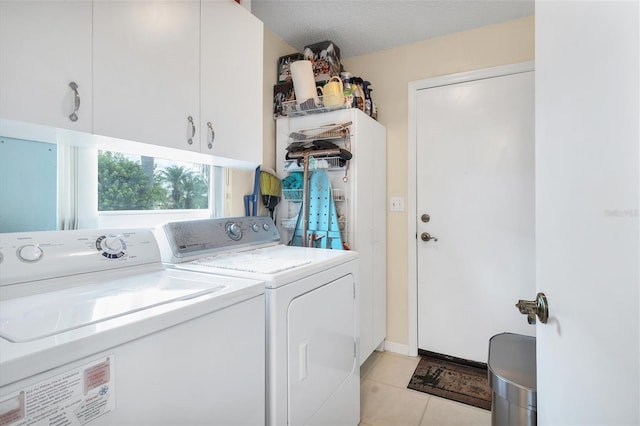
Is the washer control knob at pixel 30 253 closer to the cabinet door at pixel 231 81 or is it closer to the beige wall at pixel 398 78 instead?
the cabinet door at pixel 231 81

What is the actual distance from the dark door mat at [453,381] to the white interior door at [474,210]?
94 mm

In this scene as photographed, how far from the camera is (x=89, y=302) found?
2.72 ft

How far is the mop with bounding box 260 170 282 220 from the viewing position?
7.27 feet

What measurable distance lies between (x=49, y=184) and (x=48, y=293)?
1.88 ft

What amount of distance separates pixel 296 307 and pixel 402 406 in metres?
1.29

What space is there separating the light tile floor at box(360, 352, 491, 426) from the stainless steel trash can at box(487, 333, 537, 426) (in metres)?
0.64

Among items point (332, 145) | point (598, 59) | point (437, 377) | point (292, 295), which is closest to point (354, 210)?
point (332, 145)

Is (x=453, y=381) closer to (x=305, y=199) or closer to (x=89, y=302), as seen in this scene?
(x=305, y=199)

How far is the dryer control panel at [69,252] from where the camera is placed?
92 centimetres

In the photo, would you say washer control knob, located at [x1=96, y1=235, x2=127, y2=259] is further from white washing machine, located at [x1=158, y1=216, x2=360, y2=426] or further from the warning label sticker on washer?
the warning label sticker on washer

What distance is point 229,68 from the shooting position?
1.59 m

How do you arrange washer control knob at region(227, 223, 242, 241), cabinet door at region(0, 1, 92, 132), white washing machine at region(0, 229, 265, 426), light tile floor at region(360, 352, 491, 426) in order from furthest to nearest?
light tile floor at region(360, 352, 491, 426)
washer control knob at region(227, 223, 242, 241)
cabinet door at region(0, 1, 92, 132)
white washing machine at region(0, 229, 265, 426)

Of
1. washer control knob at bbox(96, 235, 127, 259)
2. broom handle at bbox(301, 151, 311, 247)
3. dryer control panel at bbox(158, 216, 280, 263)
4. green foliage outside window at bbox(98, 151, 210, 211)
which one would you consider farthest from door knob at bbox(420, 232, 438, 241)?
washer control knob at bbox(96, 235, 127, 259)

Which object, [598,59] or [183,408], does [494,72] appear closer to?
[598,59]
